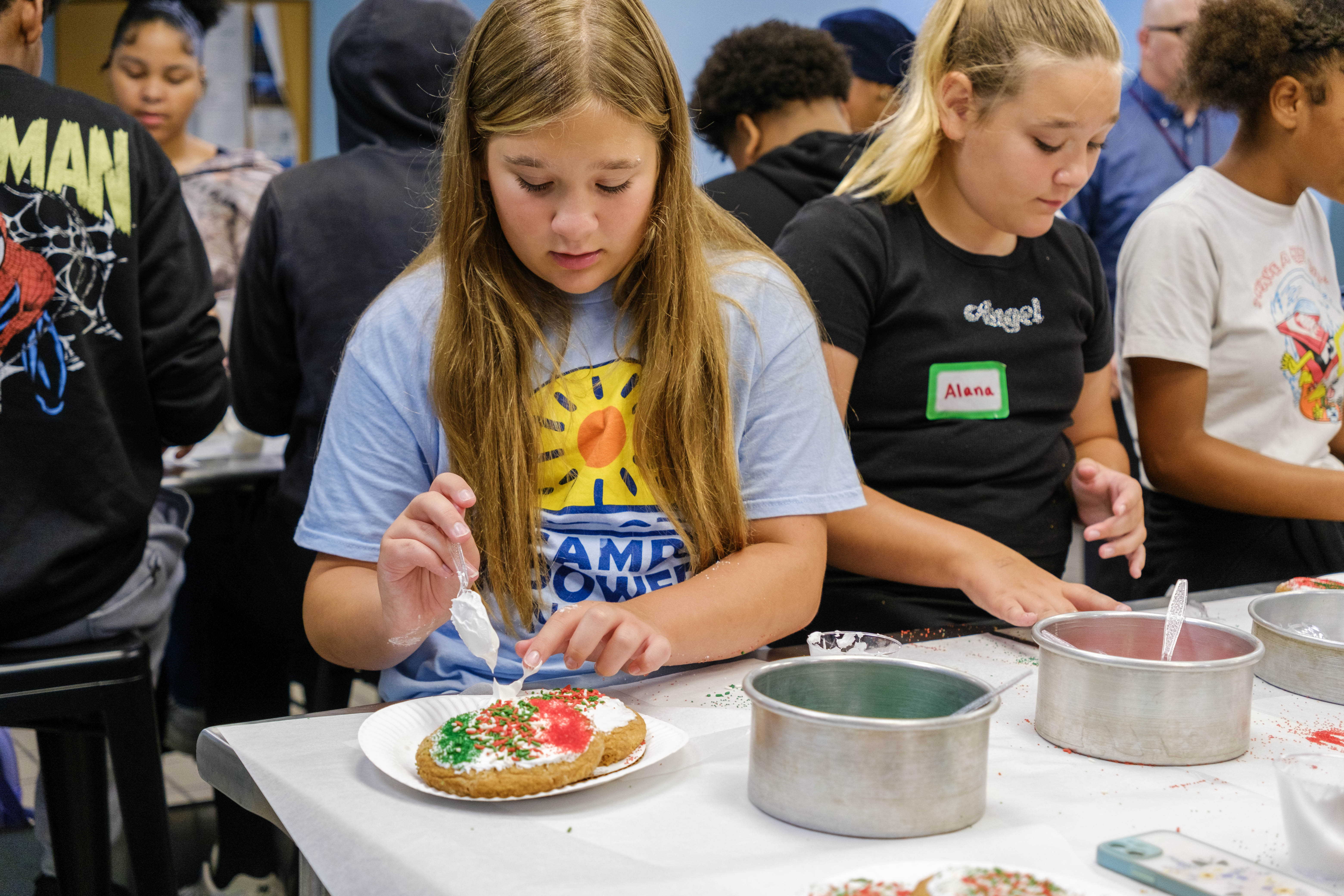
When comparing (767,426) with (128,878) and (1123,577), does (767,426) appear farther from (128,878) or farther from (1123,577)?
(128,878)

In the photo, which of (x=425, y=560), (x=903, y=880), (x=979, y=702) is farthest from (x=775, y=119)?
(x=903, y=880)

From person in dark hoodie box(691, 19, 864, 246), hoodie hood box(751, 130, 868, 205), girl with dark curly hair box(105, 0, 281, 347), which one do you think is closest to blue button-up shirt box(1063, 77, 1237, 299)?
person in dark hoodie box(691, 19, 864, 246)

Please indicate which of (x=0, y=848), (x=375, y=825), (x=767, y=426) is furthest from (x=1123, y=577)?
(x=0, y=848)

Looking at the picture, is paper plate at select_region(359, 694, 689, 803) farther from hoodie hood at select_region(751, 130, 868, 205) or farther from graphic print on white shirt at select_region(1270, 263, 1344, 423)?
hoodie hood at select_region(751, 130, 868, 205)

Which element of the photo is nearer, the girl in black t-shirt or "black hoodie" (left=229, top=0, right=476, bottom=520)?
the girl in black t-shirt

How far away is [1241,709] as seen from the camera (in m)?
0.89

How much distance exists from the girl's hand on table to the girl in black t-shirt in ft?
0.36

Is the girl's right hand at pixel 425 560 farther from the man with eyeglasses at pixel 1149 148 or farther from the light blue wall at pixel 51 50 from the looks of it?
the light blue wall at pixel 51 50

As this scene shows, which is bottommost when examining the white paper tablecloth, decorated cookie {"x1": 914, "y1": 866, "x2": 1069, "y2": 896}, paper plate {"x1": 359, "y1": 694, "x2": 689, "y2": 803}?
the white paper tablecloth

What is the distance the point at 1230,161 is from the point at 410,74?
1408 mm

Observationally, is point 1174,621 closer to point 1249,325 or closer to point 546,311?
point 546,311

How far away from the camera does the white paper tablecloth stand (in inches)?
27.7

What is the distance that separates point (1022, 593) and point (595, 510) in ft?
1.49

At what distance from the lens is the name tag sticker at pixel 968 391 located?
155 cm
